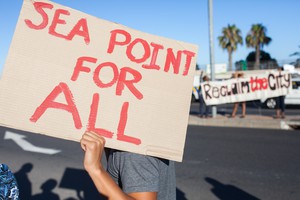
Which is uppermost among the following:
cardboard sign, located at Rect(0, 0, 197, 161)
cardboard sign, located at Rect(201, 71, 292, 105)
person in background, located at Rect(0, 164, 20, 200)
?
cardboard sign, located at Rect(201, 71, 292, 105)

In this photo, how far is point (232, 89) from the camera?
11.6 m

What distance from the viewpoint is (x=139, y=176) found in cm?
136

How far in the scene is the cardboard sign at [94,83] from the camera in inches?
61.1

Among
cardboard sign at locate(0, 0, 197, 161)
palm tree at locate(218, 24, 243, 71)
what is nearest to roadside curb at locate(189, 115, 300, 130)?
cardboard sign at locate(0, 0, 197, 161)

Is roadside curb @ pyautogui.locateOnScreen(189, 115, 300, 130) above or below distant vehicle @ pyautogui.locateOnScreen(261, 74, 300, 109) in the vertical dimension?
below

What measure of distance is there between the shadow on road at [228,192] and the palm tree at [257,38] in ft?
155

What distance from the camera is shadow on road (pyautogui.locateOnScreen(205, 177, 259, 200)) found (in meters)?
4.16

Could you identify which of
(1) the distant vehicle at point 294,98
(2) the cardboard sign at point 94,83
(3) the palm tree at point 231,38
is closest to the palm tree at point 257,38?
(3) the palm tree at point 231,38

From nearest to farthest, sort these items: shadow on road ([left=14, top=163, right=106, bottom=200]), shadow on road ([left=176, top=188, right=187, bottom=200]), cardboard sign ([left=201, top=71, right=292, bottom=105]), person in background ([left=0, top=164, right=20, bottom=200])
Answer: person in background ([left=0, top=164, right=20, bottom=200]), shadow on road ([left=176, top=188, right=187, bottom=200]), shadow on road ([left=14, top=163, right=106, bottom=200]), cardboard sign ([left=201, top=71, right=292, bottom=105])

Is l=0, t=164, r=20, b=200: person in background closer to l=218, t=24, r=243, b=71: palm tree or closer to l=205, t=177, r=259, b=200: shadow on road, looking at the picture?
l=205, t=177, r=259, b=200: shadow on road

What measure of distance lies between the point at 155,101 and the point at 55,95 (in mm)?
543

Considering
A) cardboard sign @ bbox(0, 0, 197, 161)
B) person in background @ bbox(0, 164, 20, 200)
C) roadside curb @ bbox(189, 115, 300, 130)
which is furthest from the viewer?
roadside curb @ bbox(189, 115, 300, 130)

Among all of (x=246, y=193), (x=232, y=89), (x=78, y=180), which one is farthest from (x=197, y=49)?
(x=232, y=89)

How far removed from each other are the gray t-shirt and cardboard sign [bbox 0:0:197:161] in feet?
0.18
